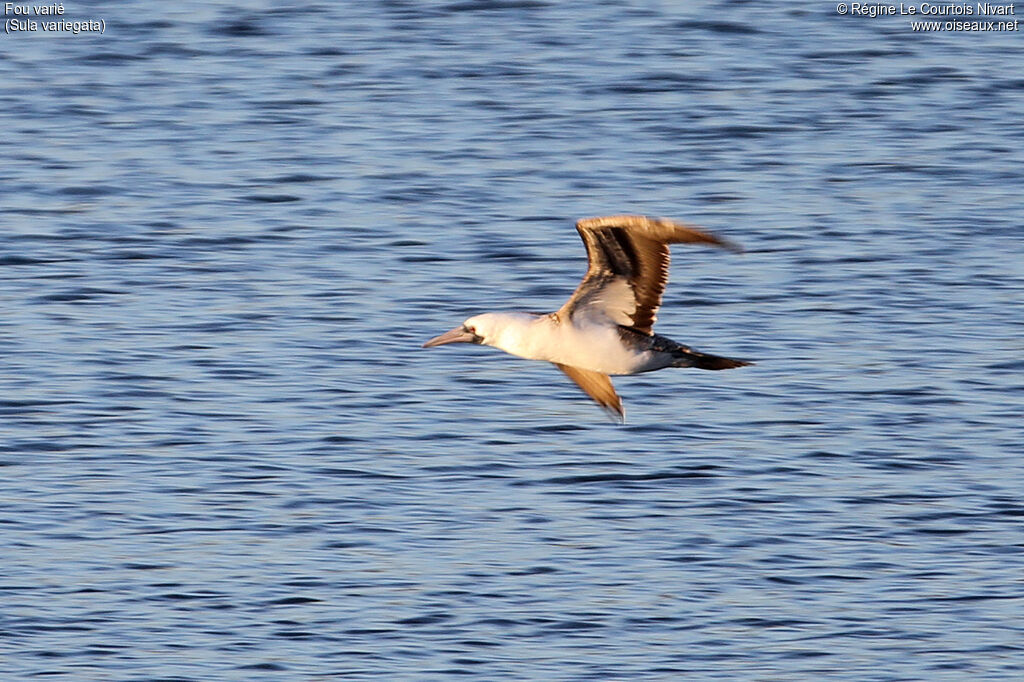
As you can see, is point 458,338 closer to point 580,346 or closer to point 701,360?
point 580,346

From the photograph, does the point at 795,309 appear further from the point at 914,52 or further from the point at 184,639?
the point at 914,52

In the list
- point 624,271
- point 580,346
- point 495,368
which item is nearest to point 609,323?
point 580,346

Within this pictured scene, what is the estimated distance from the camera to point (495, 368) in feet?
61.0

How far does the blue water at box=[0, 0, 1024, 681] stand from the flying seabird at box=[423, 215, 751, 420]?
7.76 ft

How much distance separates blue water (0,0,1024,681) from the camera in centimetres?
1407

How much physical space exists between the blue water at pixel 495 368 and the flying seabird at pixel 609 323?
93.2 inches

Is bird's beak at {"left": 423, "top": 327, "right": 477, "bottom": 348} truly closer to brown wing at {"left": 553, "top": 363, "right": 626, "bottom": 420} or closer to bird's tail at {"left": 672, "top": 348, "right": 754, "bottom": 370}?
brown wing at {"left": 553, "top": 363, "right": 626, "bottom": 420}

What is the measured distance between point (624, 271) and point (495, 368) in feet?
23.1

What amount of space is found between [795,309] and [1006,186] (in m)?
5.26

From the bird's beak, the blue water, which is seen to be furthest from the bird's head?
the blue water

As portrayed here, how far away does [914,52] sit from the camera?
30.2 metres

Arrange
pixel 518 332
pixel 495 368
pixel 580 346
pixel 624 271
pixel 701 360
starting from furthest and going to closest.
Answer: pixel 495 368 → pixel 518 332 → pixel 580 346 → pixel 624 271 → pixel 701 360

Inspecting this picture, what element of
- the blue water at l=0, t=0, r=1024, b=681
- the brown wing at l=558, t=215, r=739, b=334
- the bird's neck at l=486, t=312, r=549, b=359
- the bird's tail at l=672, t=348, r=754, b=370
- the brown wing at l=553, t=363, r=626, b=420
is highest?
the brown wing at l=558, t=215, r=739, b=334

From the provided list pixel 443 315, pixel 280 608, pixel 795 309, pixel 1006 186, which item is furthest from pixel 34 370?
pixel 1006 186
